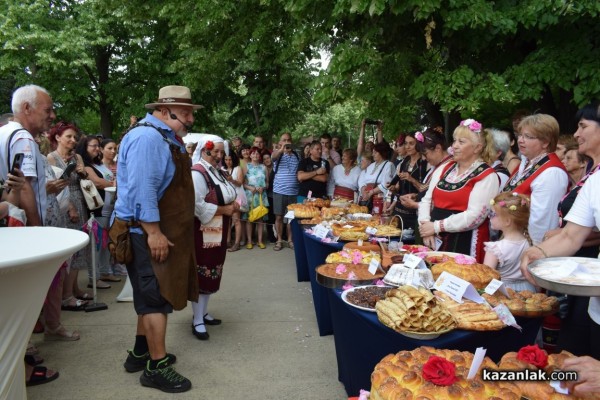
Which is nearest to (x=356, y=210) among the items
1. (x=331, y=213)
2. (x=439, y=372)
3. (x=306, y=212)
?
(x=331, y=213)

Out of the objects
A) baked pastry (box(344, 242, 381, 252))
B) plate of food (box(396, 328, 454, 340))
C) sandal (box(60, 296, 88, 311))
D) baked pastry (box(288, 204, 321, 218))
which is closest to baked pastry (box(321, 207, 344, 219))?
baked pastry (box(288, 204, 321, 218))

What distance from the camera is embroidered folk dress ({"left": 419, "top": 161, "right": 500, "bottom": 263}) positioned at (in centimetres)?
343

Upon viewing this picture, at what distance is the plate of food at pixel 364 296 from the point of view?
2.48 meters

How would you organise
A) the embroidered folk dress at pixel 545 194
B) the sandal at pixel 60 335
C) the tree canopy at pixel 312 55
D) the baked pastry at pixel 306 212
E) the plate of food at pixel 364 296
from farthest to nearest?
1. the baked pastry at pixel 306 212
2. the tree canopy at pixel 312 55
3. the sandal at pixel 60 335
4. the embroidered folk dress at pixel 545 194
5. the plate of food at pixel 364 296

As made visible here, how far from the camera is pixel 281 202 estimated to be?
8258 mm

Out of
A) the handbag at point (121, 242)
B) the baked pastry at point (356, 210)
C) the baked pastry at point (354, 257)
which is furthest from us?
the baked pastry at point (356, 210)

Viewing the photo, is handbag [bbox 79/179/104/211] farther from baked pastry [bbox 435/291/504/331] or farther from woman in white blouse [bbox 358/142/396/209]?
baked pastry [bbox 435/291/504/331]

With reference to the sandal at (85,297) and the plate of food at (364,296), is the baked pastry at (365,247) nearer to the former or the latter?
the plate of food at (364,296)

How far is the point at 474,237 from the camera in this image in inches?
140

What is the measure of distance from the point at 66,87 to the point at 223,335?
47.2ft

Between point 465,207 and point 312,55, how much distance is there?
29.7 feet

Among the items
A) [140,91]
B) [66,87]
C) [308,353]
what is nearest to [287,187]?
[308,353]

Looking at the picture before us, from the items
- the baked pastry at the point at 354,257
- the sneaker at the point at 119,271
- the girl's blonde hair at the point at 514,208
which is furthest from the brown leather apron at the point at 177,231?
the sneaker at the point at 119,271

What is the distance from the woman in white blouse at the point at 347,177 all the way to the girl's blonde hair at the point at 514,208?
4.58 m
